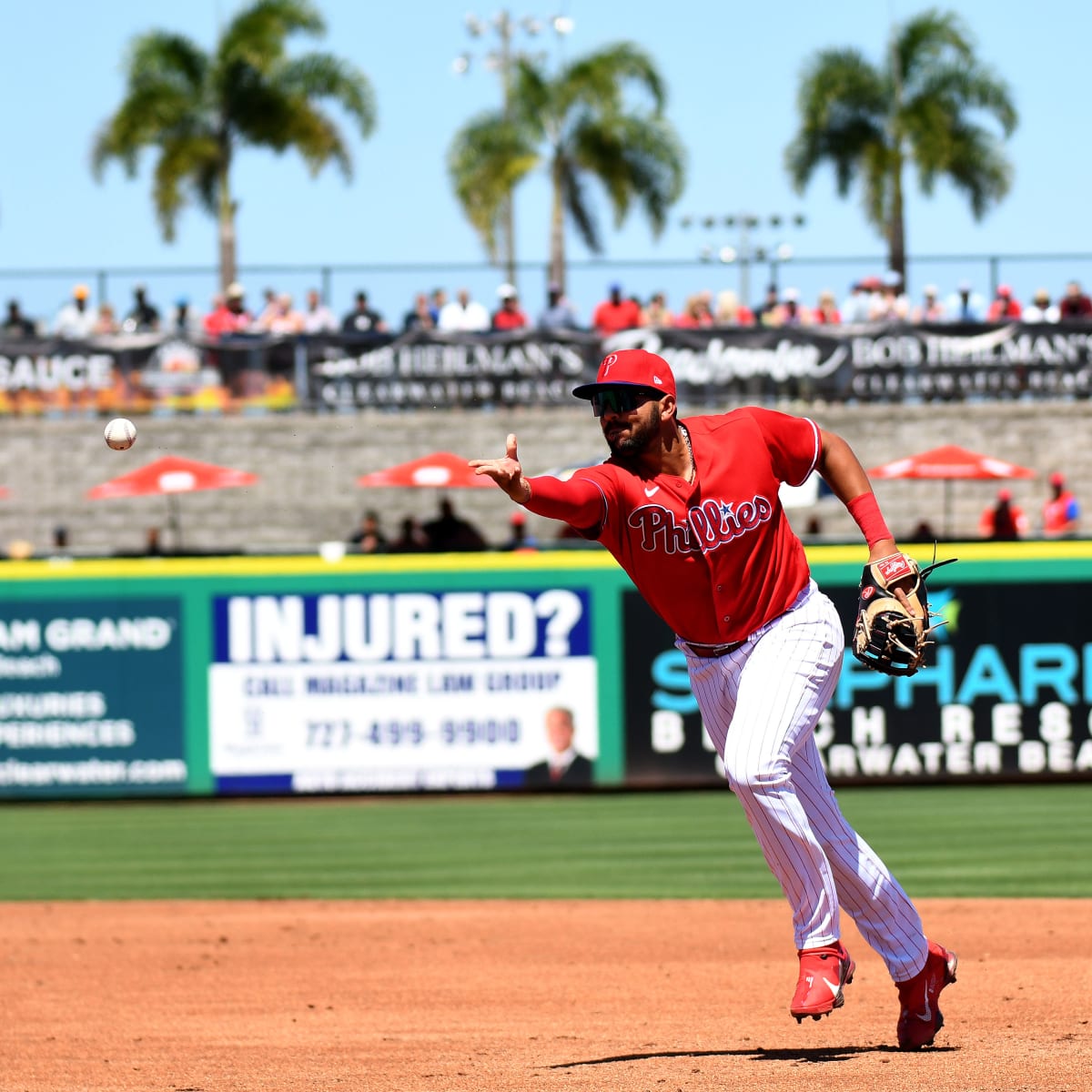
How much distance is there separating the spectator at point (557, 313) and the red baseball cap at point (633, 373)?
16531 mm

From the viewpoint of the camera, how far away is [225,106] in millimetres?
32031

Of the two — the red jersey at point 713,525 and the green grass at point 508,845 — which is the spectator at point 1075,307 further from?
the red jersey at point 713,525

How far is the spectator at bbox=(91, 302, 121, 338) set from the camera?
22.2 meters

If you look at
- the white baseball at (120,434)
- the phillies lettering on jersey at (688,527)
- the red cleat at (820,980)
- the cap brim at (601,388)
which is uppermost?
the cap brim at (601,388)

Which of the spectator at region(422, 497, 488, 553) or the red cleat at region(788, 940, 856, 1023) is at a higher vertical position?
the spectator at region(422, 497, 488, 553)

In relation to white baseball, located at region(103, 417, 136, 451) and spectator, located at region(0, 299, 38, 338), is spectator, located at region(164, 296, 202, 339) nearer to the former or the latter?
spectator, located at region(0, 299, 38, 338)

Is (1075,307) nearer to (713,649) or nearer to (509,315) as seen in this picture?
(509,315)

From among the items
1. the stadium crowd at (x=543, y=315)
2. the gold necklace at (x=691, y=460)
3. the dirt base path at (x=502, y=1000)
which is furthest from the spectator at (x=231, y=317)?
the gold necklace at (x=691, y=460)

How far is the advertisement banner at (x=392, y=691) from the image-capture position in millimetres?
13898

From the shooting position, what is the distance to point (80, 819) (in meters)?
13.7

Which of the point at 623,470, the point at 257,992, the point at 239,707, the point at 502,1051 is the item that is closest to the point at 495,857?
the point at 239,707

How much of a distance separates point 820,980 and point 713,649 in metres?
1.02

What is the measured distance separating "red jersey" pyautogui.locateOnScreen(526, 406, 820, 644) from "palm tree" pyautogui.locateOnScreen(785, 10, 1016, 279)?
2689 cm

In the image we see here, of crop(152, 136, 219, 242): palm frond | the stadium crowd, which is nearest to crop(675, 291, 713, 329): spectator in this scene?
the stadium crowd
